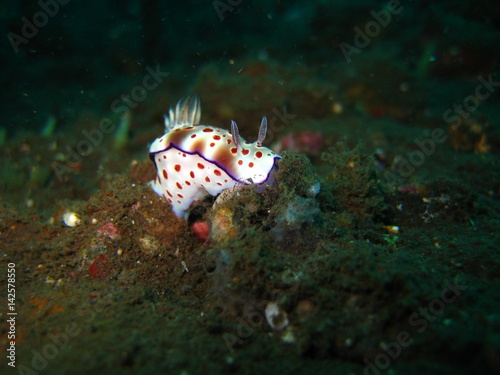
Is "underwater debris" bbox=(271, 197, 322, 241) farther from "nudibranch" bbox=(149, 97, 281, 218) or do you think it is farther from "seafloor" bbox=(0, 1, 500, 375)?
"nudibranch" bbox=(149, 97, 281, 218)

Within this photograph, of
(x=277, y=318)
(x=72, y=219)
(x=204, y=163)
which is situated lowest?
(x=277, y=318)

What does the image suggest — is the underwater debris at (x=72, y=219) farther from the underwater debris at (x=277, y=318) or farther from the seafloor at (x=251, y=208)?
the underwater debris at (x=277, y=318)

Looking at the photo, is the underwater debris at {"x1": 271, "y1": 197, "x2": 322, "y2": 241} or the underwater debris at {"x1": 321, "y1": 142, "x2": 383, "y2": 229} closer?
the underwater debris at {"x1": 271, "y1": 197, "x2": 322, "y2": 241}

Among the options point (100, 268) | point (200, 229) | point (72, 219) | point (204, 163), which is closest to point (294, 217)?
point (204, 163)

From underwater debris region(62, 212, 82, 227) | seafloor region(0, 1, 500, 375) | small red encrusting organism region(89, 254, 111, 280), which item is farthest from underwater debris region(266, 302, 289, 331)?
underwater debris region(62, 212, 82, 227)

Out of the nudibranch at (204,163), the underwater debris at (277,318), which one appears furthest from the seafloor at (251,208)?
the nudibranch at (204,163)

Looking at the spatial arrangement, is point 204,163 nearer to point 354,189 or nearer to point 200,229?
point 200,229
